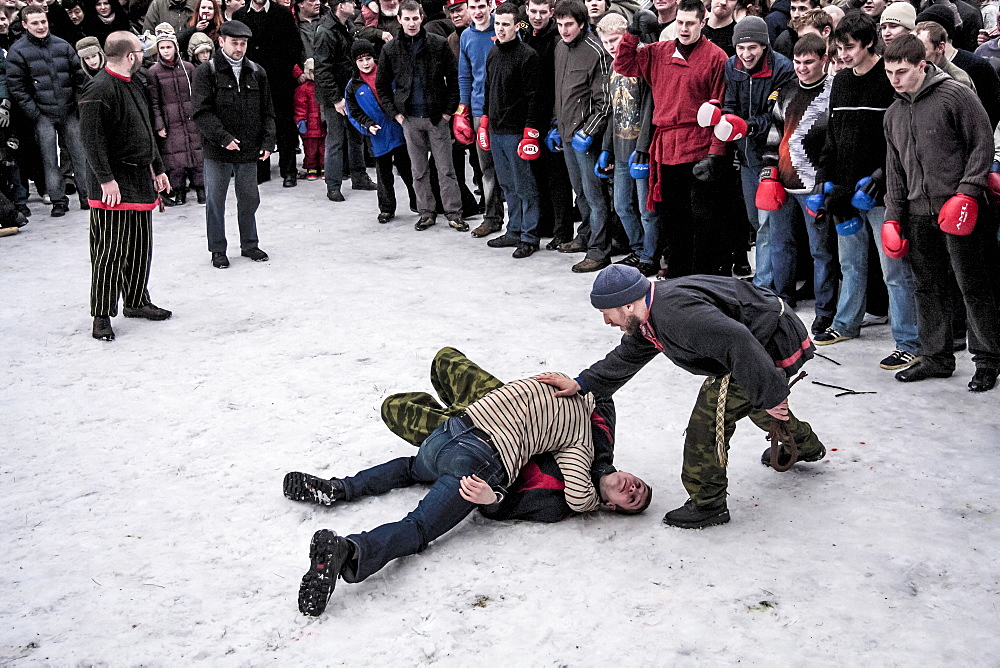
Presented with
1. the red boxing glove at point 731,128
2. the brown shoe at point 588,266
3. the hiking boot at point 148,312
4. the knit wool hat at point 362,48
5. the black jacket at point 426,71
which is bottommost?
the hiking boot at point 148,312

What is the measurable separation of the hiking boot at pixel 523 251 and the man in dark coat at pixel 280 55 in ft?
12.8

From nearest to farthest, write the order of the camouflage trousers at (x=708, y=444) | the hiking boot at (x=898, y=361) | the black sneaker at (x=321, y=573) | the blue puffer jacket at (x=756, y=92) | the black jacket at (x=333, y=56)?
1. the black sneaker at (x=321, y=573)
2. the camouflage trousers at (x=708, y=444)
3. the hiking boot at (x=898, y=361)
4. the blue puffer jacket at (x=756, y=92)
5. the black jacket at (x=333, y=56)

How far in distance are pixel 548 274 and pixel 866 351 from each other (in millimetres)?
2545

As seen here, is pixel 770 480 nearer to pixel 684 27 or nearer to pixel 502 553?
pixel 502 553

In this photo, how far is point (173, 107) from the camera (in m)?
9.61

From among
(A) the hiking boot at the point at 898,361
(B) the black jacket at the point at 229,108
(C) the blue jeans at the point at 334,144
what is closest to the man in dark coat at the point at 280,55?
(C) the blue jeans at the point at 334,144

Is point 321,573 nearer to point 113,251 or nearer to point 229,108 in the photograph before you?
point 113,251

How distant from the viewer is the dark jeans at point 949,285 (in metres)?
4.95

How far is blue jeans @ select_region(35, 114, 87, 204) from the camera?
30.9ft

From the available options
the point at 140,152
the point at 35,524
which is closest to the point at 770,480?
the point at 35,524

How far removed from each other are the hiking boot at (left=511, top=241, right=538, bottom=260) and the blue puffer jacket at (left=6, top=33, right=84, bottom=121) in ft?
15.4

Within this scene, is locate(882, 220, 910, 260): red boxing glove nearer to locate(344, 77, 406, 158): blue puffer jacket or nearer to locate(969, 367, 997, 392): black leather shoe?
locate(969, 367, 997, 392): black leather shoe

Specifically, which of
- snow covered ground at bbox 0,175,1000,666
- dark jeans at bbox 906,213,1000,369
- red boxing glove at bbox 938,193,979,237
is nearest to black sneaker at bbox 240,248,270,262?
snow covered ground at bbox 0,175,1000,666

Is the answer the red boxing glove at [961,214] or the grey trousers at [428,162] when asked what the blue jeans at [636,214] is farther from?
the red boxing glove at [961,214]
